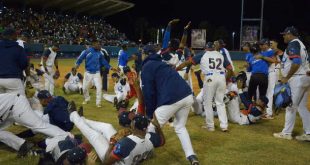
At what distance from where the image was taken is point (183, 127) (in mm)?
5797

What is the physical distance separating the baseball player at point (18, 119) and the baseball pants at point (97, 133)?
1.13 feet

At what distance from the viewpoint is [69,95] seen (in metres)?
13.5

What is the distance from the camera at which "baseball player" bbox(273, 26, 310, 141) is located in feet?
23.5

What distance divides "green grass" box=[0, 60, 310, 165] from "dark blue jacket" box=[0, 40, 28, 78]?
4.62ft

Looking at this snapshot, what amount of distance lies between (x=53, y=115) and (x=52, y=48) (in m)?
5.98

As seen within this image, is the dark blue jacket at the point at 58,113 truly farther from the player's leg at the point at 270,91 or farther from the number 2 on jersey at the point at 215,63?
the player's leg at the point at 270,91

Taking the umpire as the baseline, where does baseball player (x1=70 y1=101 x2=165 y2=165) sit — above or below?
below

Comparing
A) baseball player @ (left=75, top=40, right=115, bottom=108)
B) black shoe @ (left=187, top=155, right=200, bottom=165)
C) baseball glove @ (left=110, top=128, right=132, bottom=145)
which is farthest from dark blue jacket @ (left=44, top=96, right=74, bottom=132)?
baseball player @ (left=75, top=40, right=115, bottom=108)

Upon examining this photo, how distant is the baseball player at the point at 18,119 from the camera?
19.0 feet

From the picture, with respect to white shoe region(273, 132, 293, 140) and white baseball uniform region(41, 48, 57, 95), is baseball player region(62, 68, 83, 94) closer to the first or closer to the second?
white baseball uniform region(41, 48, 57, 95)

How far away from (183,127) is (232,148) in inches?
69.5

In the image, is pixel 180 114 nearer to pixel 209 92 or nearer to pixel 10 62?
pixel 209 92

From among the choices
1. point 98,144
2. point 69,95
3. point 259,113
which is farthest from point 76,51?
point 98,144

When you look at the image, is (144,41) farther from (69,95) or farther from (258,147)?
(258,147)
